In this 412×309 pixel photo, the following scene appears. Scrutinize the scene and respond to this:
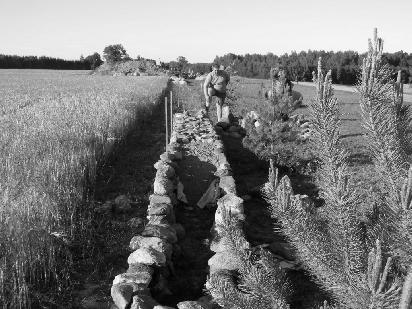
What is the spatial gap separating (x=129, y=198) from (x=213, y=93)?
6146mm

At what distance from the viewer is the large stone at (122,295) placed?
3.34 m

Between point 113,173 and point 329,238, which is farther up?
point 329,238

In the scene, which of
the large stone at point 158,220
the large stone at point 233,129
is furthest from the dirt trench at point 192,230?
the large stone at point 233,129

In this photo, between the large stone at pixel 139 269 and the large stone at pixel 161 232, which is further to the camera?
the large stone at pixel 161 232

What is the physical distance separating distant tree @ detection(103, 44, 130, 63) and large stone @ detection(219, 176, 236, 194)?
73170 millimetres

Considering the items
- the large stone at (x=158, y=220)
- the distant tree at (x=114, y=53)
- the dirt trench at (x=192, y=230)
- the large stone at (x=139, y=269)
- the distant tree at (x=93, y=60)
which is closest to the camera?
the large stone at (x=139, y=269)

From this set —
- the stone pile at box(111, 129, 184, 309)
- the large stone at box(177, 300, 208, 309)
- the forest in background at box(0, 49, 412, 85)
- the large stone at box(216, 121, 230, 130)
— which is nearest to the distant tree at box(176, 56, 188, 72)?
the forest in background at box(0, 49, 412, 85)

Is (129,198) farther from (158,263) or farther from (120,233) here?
(158,263)

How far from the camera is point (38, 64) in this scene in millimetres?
83188

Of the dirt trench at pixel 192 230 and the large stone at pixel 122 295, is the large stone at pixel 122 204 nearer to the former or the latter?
the dirt trench at pixel 192 230

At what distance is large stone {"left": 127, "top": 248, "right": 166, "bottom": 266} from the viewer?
12.9 ft

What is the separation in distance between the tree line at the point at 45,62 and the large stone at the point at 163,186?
260ft

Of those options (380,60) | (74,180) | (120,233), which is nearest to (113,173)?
(74,180)

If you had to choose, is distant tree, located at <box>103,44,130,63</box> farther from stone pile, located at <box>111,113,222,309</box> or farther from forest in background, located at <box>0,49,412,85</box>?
stone pile, located at <box>111,113,222,309</box>
